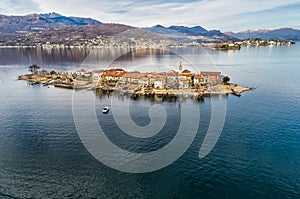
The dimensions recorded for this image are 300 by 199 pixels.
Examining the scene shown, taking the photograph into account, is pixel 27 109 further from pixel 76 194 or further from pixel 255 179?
pixel 255 179

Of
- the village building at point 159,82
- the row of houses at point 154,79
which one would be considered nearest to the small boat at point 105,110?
the row of houses at point 154,79

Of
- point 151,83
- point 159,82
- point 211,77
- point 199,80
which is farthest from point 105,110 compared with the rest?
point 211,77

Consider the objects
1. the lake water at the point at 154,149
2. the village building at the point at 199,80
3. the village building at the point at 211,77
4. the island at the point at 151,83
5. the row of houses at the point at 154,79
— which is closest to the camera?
the lake water at the point at 154,149

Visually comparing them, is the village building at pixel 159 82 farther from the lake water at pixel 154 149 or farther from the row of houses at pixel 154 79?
the lake water at pixel 154 149

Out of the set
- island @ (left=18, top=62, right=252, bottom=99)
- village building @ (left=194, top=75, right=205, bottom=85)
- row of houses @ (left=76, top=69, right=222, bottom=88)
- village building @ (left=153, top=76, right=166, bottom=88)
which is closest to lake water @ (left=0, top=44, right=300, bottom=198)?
island @ (left=18, top=62, right=252, bottom=99)

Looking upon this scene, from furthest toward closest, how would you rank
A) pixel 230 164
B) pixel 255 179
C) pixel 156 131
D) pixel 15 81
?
pixel 15 81, pixel 156 131, pixel 230 164, pixel 255 179

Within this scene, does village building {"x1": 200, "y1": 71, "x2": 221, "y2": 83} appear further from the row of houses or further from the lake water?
the lake water

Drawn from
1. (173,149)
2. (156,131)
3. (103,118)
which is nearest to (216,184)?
(173,149)

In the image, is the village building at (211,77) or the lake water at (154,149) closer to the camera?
the lake water at (154,149)
